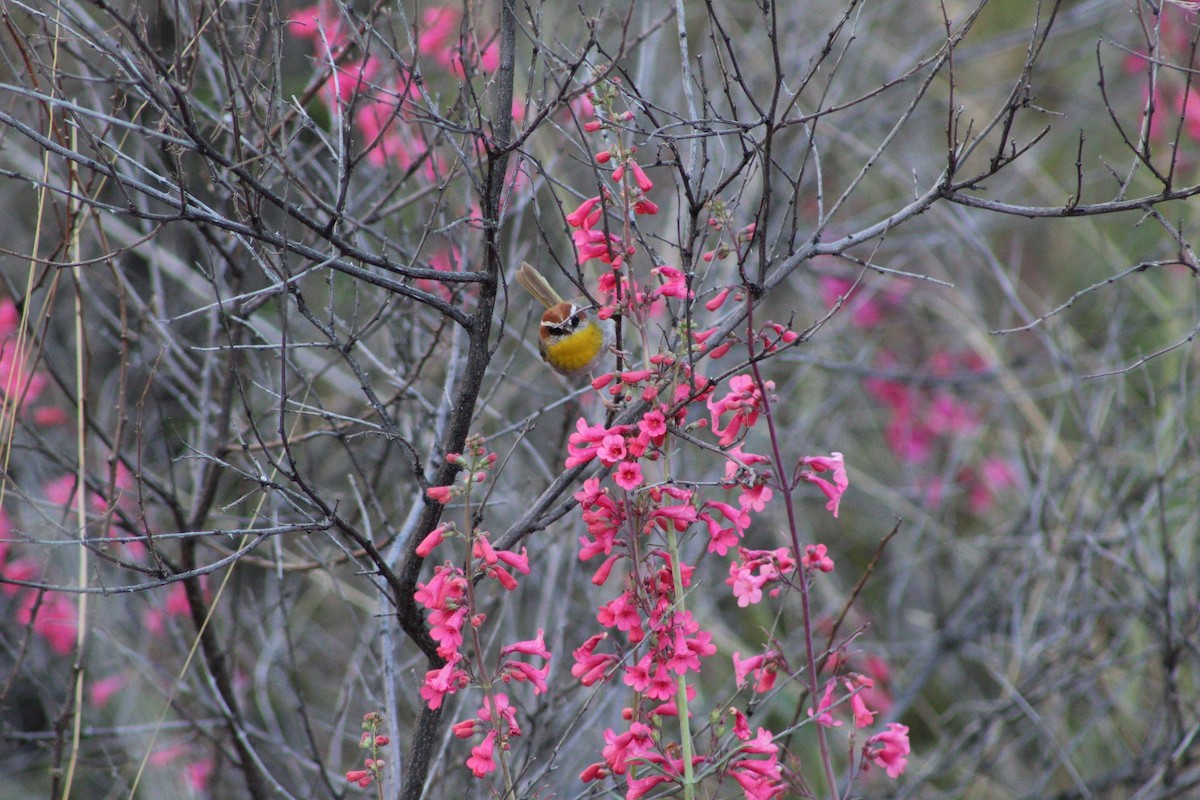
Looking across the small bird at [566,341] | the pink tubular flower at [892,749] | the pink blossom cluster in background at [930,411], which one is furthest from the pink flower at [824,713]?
the pink blossom cluster in background at [930,411]

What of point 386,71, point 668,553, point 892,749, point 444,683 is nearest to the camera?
point 444,683

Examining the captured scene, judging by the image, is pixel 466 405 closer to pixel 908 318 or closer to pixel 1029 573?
pixel 1029 573

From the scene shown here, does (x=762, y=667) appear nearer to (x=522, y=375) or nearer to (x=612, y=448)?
(x=612, y=448)

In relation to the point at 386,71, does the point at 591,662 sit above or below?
below

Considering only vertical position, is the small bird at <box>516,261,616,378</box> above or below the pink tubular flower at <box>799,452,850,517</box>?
above

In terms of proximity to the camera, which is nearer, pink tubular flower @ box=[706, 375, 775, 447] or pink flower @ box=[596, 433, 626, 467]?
pink flower @ box=[596, 433, 626, 467]

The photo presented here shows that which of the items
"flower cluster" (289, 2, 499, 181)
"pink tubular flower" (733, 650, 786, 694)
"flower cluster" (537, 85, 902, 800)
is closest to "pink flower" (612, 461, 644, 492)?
"flower cluster" (537, 85, 902, 800)

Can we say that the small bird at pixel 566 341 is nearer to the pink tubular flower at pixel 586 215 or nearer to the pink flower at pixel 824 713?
the pink tubular flower at pixel 586 215

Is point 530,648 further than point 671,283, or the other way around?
point 671,283

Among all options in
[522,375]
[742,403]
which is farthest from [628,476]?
[522,375]

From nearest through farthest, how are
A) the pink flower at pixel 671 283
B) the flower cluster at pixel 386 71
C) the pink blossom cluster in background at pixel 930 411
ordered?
the pink flower at pixel 671 283 → the flower cluster at pixel 386 71 → the pink blossom cluster in background at pixel 930 411

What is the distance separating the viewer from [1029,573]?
5395mm

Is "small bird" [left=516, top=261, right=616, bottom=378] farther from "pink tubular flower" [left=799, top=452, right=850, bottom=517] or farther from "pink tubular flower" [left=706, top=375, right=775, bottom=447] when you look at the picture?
"pink tubular flower" [left=799, top=452, right=850, bottom=517]

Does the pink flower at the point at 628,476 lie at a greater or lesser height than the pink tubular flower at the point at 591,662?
greater
